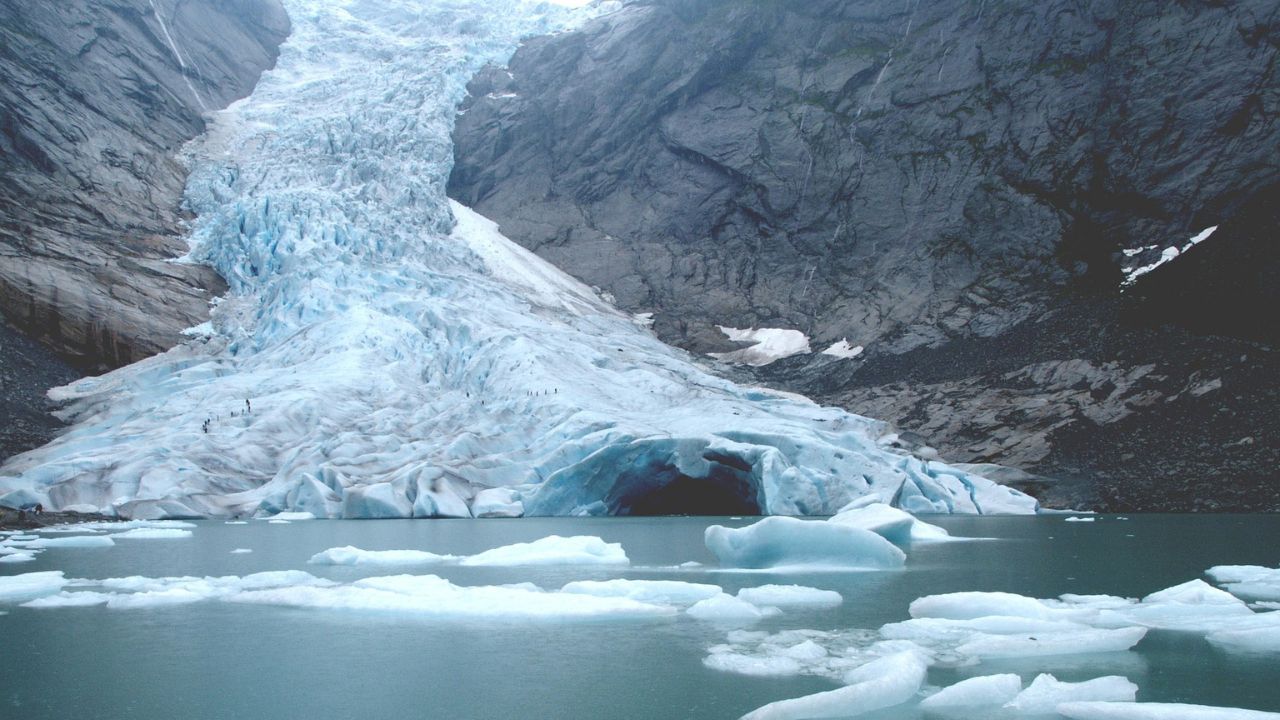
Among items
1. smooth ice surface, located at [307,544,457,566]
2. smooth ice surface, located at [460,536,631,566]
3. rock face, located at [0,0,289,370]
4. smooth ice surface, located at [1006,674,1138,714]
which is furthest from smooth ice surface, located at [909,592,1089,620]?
rock face, located at [0,0,289,370]

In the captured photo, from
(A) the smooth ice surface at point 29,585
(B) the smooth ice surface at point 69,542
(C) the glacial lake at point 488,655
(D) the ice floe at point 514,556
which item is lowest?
(C) the glacial lake at point 488,655

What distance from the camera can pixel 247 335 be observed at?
34.8 metres

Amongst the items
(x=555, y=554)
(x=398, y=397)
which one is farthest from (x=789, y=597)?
(x=398, y=397)

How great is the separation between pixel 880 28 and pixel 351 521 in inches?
1585

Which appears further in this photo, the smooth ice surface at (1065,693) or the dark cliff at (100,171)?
the dark cliff at (100,171)

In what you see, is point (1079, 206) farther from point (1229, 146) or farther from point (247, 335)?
point (247, 335)

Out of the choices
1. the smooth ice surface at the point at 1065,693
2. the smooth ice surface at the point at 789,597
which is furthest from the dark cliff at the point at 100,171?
the smooth ice surface at the point at 1065,693

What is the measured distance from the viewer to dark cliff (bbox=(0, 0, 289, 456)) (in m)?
33.4

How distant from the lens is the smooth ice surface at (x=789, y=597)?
10.3 meters

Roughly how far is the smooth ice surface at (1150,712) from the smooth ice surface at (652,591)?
15.9 feet

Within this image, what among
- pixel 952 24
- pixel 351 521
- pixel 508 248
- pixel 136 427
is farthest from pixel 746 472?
pixel 952 24

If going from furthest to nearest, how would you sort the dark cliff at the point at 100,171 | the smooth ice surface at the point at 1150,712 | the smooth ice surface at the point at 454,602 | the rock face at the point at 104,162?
1. the rock face at the point at 104,162
2. the dark cliff at the point at 100,171
3. the smooth ice surface at the point at 454,602
4. the smooth ice surface at the point at 1150,712

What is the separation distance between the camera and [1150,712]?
5637 mm

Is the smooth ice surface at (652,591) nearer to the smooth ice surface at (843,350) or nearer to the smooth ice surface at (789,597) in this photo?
the smooth ice surface at (789,597)
